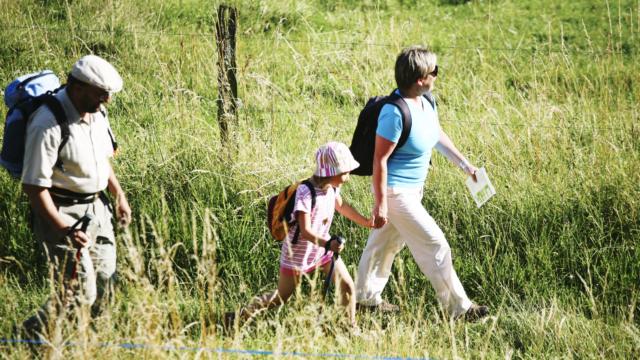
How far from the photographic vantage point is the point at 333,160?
13.0ft

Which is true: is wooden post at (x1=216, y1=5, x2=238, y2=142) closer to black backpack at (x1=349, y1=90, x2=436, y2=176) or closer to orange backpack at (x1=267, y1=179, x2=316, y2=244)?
black backpack at (x1=349, y1=90, x2=436, y2=176)

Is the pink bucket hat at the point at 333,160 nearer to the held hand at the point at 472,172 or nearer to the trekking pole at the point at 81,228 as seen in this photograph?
the held hand at the point at 472,172

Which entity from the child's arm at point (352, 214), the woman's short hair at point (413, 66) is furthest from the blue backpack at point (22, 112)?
the woman's short hair at point (413, 66)

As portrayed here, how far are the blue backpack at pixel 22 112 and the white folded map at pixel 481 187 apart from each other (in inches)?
93.0

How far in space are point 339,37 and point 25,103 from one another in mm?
6187

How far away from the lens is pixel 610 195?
17.3ft

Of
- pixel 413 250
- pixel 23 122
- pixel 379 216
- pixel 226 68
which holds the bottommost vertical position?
pixel 413 250

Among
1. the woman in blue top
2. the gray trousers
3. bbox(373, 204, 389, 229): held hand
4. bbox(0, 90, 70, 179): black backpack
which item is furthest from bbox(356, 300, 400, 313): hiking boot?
bbox(0, 90, 70, 179): black backpack

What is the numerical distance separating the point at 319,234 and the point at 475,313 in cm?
112

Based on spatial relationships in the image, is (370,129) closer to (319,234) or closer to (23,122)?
(319,234)

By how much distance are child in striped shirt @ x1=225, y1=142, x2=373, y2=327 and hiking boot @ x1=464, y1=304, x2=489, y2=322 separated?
747mm

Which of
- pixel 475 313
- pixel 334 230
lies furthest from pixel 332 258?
pixel 334 230

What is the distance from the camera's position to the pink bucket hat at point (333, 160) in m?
3.96

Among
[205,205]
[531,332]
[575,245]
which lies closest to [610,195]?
[575,245]
